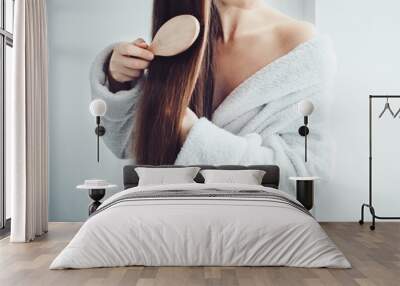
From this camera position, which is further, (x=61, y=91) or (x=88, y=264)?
(x=61, y=91)

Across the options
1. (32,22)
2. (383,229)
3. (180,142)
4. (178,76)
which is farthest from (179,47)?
(383,229)

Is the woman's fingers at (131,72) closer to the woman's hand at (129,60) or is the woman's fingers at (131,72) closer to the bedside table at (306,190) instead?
the woman's hand at (129,60)

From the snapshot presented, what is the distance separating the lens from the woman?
23.9 ft

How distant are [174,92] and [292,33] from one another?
164cm

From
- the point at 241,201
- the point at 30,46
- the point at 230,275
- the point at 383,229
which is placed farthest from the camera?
the point at 383,229

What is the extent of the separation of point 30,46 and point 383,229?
438 cm

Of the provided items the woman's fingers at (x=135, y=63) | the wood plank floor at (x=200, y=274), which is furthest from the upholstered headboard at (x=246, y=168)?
the wood plank floor at (x=200, y=274)

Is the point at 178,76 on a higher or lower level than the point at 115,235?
higher

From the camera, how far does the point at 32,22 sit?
615 cm

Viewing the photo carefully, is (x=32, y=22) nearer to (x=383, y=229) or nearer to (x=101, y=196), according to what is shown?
(x=101, y=196)

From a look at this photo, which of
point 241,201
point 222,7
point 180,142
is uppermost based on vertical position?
point 222,7

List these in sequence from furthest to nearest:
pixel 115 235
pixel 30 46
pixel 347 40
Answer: pixel 347 40, pixel 30 46, pixel 115 235

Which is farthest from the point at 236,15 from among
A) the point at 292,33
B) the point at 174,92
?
the point at 174,92

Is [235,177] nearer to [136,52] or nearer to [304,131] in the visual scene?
[304,131]
